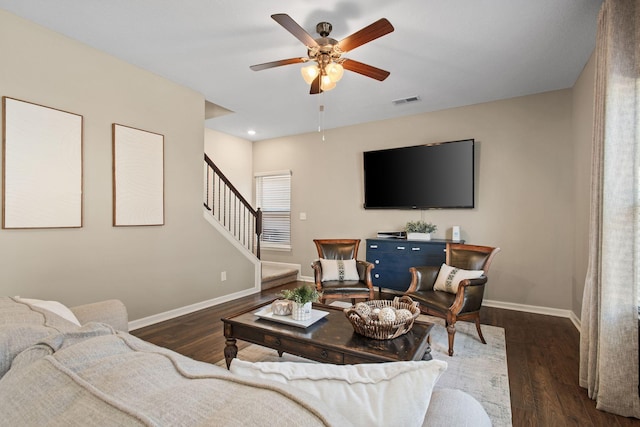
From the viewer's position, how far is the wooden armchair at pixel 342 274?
3.65m

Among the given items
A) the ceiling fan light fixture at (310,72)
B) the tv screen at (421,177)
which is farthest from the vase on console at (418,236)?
the ceiling fan light fixture at (310,72)

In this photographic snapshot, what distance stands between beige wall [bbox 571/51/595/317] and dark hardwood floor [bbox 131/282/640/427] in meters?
0.58

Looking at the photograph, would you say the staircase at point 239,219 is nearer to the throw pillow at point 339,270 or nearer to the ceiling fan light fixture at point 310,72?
the throw pillow at point 339,270

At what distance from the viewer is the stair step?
527cm

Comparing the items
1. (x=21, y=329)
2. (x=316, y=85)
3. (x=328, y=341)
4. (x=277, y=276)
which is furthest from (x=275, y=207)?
(x=21, y=329)

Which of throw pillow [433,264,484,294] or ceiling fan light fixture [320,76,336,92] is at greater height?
ceiling fan light fixture [320,76,336,92]

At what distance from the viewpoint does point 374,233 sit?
5309 mm

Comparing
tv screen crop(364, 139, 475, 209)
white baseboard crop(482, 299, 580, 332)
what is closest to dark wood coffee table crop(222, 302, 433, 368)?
white baseboard crop(482, 299, 580, 332)

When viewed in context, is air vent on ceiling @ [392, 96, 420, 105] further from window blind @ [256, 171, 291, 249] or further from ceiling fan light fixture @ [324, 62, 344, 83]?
window blind @ [256, 171, 291, 249]

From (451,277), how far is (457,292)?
313mm

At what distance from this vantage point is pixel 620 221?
2.03 m

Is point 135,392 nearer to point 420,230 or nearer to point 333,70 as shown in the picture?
point 333,70

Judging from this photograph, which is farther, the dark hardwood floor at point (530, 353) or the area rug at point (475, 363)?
the area rug at point (475, 363)

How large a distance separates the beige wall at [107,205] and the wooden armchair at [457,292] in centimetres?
272
